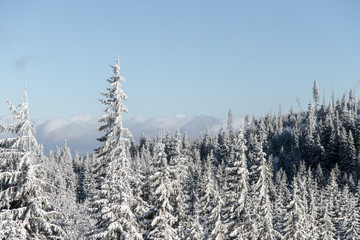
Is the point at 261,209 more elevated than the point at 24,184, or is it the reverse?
the point at 24,184

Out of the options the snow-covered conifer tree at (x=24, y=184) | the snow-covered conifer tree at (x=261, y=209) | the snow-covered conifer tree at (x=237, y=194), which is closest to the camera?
the snow-covered conifer tree at (x=24, y=184)

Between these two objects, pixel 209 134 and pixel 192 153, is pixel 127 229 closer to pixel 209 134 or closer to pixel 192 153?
pixel 192 153

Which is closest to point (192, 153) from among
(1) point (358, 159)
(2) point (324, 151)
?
(2) point (324, 151)

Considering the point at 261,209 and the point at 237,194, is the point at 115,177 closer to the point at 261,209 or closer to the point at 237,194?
the point at 237,194

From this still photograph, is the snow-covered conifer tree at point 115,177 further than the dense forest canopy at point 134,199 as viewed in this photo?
Yes

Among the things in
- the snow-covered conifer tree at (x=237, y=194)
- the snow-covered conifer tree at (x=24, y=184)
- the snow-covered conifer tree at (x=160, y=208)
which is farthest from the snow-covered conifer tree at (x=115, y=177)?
the snow-covered conifer tree at (x=237, y=194)

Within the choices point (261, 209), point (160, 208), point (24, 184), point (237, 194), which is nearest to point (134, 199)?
point (160, 208)

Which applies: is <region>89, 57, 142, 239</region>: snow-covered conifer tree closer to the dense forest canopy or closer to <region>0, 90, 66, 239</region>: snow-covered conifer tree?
the dense forest canopy

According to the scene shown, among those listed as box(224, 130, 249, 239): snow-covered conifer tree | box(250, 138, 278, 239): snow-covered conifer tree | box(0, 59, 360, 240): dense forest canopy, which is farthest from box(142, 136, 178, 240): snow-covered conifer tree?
box(250, 138, 278, 239): snow-covered conifer tree

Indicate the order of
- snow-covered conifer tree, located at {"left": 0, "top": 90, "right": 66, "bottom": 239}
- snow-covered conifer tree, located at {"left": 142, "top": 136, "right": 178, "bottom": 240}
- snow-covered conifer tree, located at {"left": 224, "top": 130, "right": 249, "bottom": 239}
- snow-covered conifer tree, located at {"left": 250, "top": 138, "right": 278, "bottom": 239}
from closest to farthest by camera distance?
snow-covered conifer tree, located at {"left": 0, "top": 90, "right": 66, "bottom": 239}, snow-covered conifer tree, located at {"left": 142, "top": 136, "right": 178, "bottom": 240}, snow-covered conifer tree, located at {"left": 250, "top": 138, "right": 278, "bottom": 239}, snow-covered conifer tree, located at {"left": 224, "top": 130, "right": 249, "bottom": 239}

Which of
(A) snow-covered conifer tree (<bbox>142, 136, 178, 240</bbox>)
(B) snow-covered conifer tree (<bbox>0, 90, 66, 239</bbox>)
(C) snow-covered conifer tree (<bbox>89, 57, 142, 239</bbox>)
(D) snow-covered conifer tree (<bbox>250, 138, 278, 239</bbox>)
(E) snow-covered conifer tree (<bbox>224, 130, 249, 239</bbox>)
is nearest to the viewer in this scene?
(B) snow-covered conifer tree (<bbox>0, 90, 66, 239</bbox>)

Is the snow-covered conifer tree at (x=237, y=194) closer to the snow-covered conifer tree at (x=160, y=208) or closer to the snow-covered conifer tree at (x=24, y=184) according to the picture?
the snow-covered conifer tree at (x=160, y=208)

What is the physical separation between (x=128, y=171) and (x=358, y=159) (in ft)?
294

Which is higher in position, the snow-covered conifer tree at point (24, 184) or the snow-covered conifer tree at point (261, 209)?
the snow-covered conifer tree at point (24, 184)
